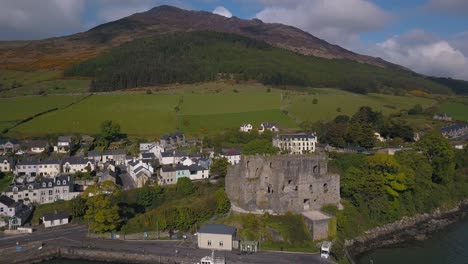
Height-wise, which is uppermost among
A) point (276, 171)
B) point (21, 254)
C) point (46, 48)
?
point (46, 48)

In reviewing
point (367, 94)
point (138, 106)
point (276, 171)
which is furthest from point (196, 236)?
point (367, 94)

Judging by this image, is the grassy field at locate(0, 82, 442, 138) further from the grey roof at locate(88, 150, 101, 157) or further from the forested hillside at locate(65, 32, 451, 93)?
the grey roof at locate(88, 150, 101, 157)

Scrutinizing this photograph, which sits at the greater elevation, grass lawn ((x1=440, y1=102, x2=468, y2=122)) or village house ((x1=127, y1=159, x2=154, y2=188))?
grass lawn ((x1=440, y1=102, x2=468, y2=122))

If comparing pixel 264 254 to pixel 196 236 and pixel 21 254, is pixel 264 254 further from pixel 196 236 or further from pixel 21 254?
pixel 21 254

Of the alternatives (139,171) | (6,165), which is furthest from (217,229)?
(6,165)

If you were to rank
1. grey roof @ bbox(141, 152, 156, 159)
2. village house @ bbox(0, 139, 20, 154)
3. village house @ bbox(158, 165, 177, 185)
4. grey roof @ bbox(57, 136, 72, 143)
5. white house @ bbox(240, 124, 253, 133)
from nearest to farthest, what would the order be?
village house @ bbox(158, 165, 177, 185)
grey roof @ bbox(141, 152, 156, 159)
village house @ bbox(0, 139, 20, 154)
grey roof @ bbox(57, 136, 72, 143)
white house @ bbox(240, 124, 253, 133)

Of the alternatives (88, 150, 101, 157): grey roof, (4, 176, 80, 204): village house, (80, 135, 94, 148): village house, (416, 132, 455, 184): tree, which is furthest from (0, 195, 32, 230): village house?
(416, 132, 455, 184): tree

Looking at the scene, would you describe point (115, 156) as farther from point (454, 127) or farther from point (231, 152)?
point (454, 127)

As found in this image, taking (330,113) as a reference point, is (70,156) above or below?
below
